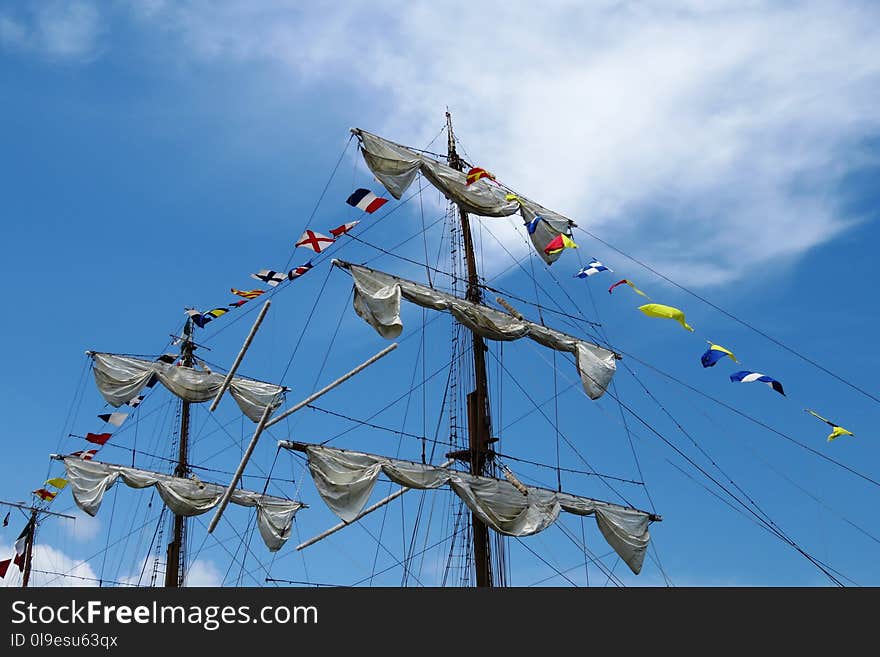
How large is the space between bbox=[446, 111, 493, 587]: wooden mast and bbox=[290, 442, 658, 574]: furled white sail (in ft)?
2.46

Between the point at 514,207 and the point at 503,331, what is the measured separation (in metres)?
4.65

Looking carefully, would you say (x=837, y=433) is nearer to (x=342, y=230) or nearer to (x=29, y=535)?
(x=342, y=230)

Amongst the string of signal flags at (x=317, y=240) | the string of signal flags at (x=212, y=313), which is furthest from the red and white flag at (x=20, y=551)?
the string of signal flags at (x=317, y=240)

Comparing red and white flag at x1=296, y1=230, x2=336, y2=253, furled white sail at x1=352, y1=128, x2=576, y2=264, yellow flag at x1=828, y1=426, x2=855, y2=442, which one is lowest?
yellow flag at x1=828, y1=426, x2=855, y2=442

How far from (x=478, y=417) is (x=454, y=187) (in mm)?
7027

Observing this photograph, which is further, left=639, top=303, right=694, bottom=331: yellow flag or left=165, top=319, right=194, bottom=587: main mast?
left=165, top=319, right=194, bottom=587: main mast

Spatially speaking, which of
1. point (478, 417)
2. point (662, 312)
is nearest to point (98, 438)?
point (478, 417)

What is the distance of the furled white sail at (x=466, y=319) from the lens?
984 inches

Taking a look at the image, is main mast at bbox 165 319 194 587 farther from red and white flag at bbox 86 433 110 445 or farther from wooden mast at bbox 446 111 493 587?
wooden mast at bbox 446 111 493 587

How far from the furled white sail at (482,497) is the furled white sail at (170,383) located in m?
8.85

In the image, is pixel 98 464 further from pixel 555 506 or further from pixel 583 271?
pixel 583 271

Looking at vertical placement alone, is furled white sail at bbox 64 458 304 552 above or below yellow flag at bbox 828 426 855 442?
above

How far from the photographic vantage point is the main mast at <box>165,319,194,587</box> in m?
34.0

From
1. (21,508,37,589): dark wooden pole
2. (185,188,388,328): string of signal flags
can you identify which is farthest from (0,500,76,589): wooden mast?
(185,188,388,328): string of signal flags
